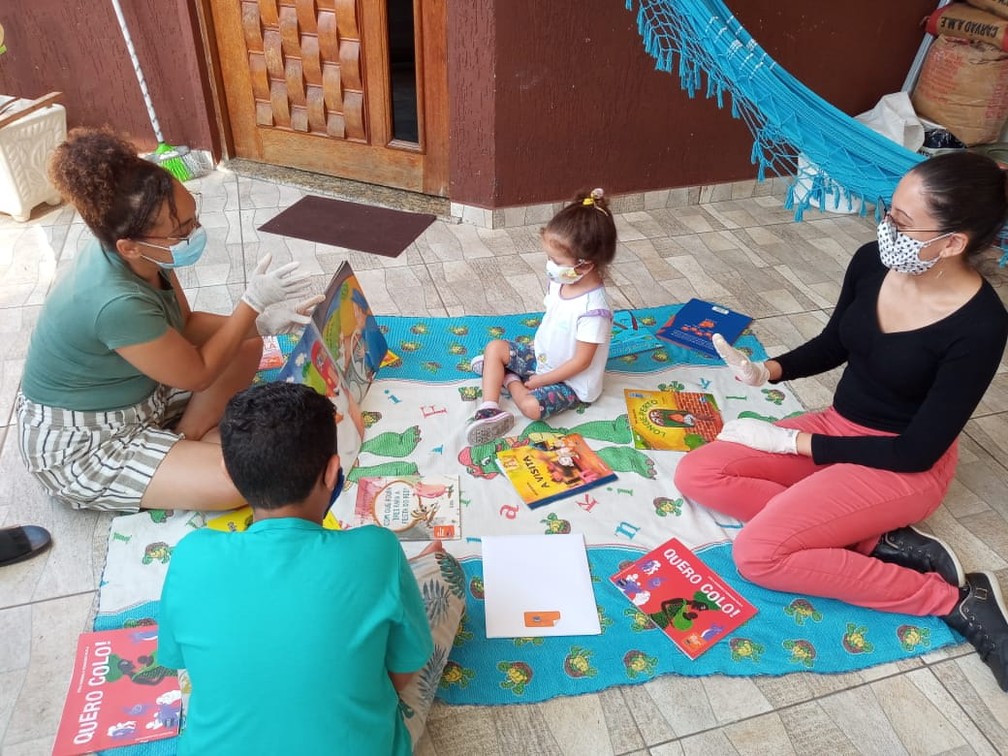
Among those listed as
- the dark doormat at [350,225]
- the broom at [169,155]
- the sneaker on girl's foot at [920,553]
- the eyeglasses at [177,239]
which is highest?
the eyeglasses at [177,239]

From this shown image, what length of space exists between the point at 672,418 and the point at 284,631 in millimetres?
1556

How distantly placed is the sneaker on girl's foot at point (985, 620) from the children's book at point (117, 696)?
1717 mm

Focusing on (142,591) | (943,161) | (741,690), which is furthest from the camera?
(142,591)

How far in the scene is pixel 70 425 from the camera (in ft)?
5.91

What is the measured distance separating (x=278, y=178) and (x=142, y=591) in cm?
253

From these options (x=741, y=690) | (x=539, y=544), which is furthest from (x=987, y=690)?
(x=539, y=544)

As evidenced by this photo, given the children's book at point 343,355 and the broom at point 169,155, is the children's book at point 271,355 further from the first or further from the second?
the broom at point 169,155

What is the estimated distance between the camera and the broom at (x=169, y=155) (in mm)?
3511

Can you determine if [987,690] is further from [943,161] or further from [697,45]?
[697,45]

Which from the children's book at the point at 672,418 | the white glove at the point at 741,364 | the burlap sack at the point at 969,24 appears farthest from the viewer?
the burlap sack at the point at 969,24

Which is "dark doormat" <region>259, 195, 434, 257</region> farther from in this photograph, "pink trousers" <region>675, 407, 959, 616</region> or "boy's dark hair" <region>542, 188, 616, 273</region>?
"pink trousers" <region>675, 407, 959, 616</region>

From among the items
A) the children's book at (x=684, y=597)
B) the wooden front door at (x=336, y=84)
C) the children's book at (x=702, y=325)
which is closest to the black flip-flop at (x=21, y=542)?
the children's book at (x=684, y=597)

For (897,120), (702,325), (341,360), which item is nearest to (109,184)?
(341,360)

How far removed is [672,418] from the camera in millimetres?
2312
